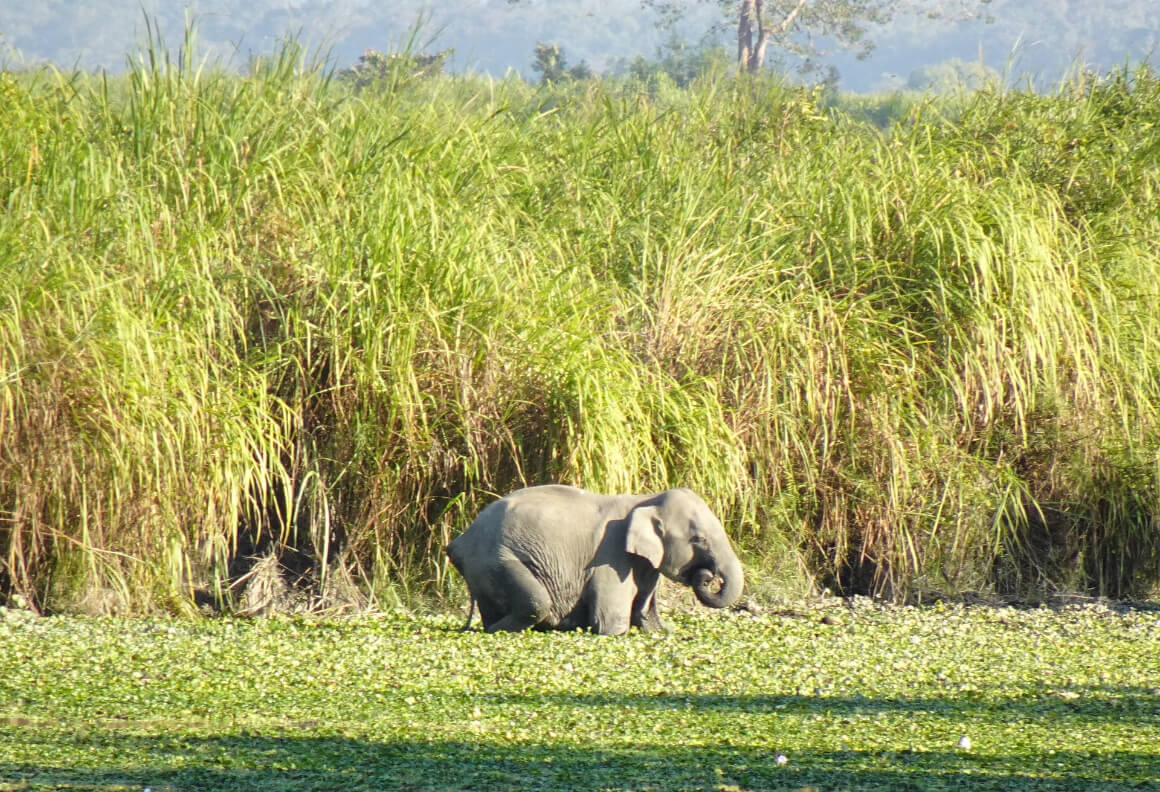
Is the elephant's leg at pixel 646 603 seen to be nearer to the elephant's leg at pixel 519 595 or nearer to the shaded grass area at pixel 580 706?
the shaded grass area at pixel 580 706

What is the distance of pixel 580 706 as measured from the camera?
4727 mm

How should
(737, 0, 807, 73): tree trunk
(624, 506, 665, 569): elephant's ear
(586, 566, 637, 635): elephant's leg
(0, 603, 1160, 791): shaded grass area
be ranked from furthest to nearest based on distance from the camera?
1. (737, 0, 807, 73): tree trunk
2. (586, 566, 637, 635): elephant's leg
3. (624, 506, 665, 569): elephant's ear
4. (0, 603, 1160, 791): shaded grass area

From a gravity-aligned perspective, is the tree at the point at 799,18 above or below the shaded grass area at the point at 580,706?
above

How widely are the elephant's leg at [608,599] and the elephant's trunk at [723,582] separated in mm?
301

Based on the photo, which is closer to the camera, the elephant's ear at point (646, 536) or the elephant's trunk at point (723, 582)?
the elephant's ear at point (646, 536)

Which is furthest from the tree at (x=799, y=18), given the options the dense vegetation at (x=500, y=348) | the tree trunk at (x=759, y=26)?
the dense vegetation at (x=500, y=348)

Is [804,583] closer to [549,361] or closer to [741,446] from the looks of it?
[741,446]

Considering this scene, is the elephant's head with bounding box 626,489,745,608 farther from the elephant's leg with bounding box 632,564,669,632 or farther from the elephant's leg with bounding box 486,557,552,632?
the elephant's leg with bounding box 486,557,552,632

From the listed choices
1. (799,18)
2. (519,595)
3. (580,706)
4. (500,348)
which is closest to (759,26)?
(799,18)

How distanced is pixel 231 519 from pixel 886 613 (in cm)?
318

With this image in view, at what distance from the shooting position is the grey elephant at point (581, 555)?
19.2 feet

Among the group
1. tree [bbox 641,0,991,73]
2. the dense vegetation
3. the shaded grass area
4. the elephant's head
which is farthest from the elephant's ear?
tree [bbox 641,0,991,73]

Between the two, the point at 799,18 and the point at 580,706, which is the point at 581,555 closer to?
the point at 580,706

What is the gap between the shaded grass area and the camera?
12.9 ft
